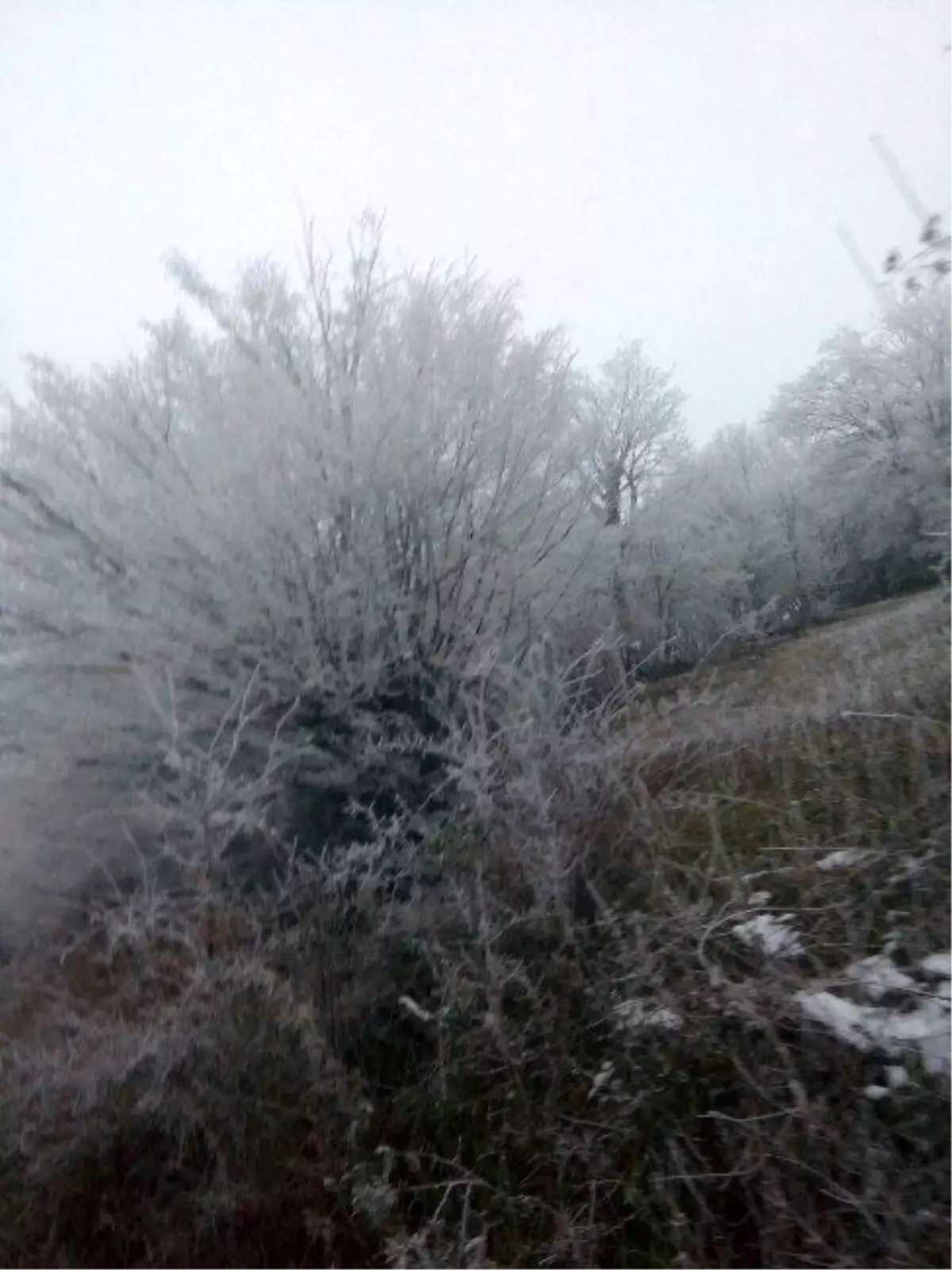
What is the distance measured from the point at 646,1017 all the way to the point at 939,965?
42.3 inches

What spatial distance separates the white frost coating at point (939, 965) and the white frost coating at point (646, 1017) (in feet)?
2.86

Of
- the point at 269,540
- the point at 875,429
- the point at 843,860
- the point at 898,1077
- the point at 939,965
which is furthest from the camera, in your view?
the point at 875,429

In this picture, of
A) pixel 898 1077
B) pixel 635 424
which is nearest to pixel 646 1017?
pixel 898 1077

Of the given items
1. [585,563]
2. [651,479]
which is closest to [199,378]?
[585,563]

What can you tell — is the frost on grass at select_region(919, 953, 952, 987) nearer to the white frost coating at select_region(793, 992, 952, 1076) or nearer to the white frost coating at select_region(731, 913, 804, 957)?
the white frost coating at select_region(793, 992, 952, 1076)

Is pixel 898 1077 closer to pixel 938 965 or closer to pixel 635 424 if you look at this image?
pixel 938 965

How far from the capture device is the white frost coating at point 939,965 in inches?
143

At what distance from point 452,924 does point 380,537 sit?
11.4 feet

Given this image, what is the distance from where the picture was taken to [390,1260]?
3.72 meters

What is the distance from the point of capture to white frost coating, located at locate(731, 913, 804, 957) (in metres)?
4.06

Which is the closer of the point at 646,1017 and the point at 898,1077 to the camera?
the point at 898,1077

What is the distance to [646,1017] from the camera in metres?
4.14

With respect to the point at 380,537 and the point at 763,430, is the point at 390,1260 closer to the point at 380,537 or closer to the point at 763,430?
the point at 380,537

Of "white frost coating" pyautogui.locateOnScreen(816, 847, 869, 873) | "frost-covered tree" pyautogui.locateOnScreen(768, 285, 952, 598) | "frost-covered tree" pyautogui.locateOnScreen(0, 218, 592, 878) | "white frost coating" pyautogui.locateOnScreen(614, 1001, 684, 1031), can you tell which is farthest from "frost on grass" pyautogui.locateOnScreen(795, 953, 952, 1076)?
"frost-covered tree" pyautogui.locateOnScreen(768, 285, 952, 598)
